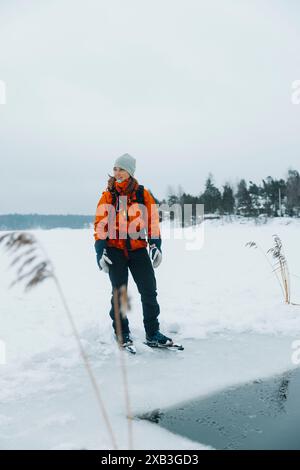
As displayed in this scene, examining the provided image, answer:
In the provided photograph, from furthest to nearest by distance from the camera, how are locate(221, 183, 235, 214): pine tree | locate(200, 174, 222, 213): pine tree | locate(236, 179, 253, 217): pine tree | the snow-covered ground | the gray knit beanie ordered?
locate(200, 174, 222, 213): pine tree → locate(221, 183, 235, 214): pine tree → locate(236, 179, 253, 217): pine tree → the gray knit beanie → the snow-covered ground

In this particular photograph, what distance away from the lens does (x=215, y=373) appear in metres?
4.16

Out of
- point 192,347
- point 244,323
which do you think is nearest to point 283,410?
point 192,347

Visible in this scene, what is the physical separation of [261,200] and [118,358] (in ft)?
271

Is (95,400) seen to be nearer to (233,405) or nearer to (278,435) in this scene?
(233,405)

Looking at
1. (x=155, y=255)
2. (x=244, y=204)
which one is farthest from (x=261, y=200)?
(x=155, y=255)

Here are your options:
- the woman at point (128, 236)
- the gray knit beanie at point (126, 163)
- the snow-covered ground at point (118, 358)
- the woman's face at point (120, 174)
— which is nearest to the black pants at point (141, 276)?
the woman at point (128, 236)

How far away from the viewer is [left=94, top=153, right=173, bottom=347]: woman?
4.87 m

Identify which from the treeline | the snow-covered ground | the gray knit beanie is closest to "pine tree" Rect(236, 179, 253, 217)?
the treeline

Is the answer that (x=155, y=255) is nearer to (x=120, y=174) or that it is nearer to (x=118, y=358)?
(x=120, y=174)

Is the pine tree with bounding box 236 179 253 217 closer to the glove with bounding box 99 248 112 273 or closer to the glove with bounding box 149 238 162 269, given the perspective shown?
the glove with bounding box 149 238 162 269

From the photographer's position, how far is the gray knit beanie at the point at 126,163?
4844 mm

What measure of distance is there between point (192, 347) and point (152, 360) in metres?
0.64

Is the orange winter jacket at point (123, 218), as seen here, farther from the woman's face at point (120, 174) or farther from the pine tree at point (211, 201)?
the pine tree at point (211, 201)

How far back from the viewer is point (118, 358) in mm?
4594
